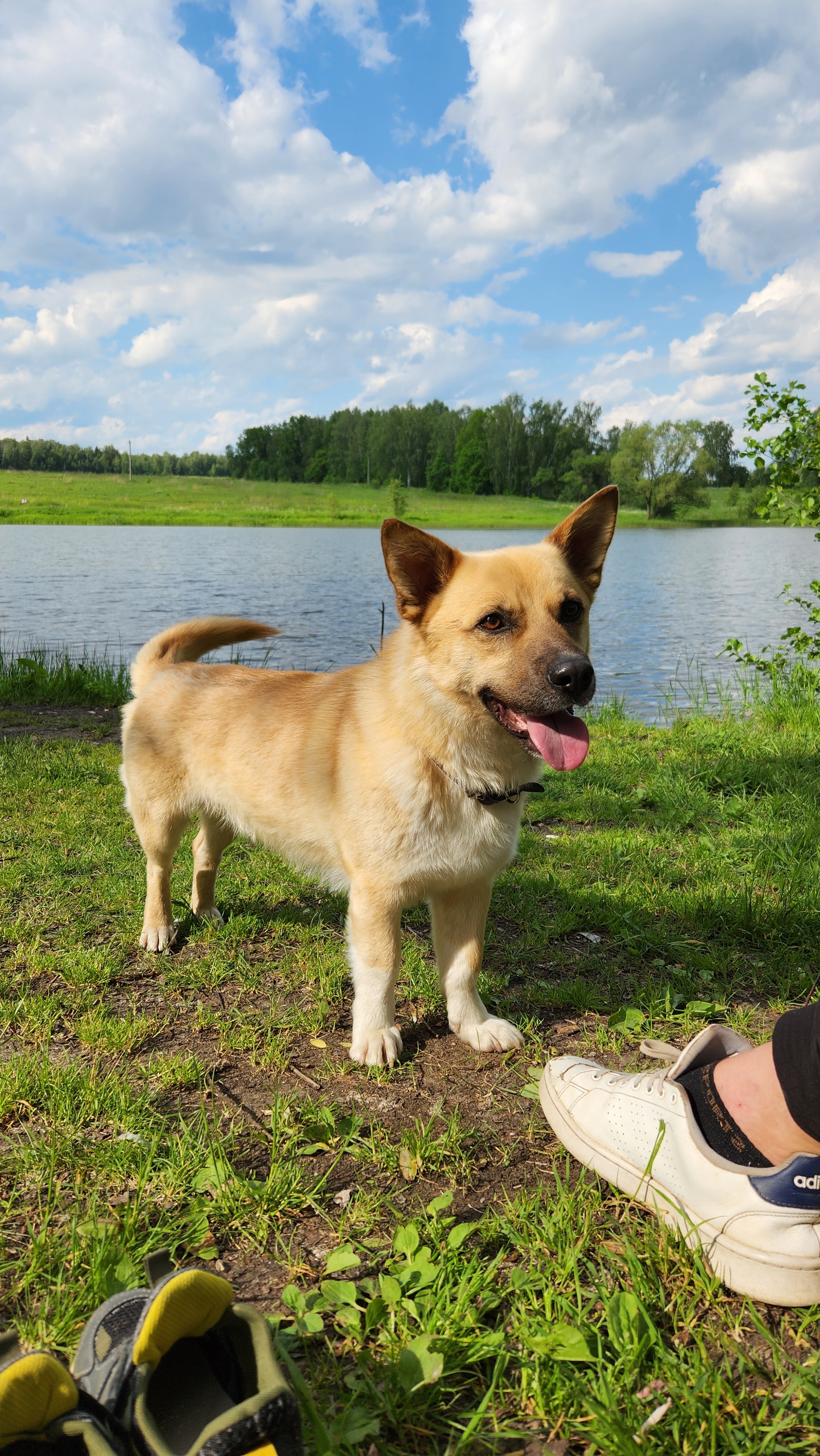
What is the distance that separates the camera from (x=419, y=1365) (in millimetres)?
1549

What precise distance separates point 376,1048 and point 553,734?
4.05 ft

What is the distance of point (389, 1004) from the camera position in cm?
282

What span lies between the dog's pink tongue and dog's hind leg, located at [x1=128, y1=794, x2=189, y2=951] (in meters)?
1.83

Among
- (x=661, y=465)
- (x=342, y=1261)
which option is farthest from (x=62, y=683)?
(x=661, y=465)

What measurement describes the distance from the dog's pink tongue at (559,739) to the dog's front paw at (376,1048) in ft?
3.65

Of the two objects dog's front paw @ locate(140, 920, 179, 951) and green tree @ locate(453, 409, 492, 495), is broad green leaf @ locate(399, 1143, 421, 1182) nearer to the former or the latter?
dog's front paw @ locate(140, 920, 179, 951)

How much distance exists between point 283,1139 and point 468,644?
161 cm

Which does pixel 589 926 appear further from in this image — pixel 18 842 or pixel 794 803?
pixel 18 842

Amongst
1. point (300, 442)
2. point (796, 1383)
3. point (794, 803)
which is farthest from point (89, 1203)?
point (300, 442)

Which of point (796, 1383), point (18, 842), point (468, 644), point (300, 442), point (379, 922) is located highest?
point (300, 442)

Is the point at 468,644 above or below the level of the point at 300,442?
below

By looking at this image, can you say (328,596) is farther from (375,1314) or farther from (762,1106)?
(375,1314)

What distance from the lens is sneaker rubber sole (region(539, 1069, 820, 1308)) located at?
5.64 ft

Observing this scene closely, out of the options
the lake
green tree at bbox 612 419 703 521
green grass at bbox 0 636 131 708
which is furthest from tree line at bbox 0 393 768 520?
green grass at bbox 0 636 131 708
